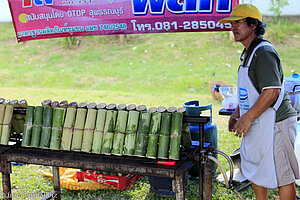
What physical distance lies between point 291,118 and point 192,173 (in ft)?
6.35

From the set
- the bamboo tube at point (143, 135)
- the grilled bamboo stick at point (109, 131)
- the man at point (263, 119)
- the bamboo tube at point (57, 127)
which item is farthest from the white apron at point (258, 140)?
the bamboo tube at point (57, 127)

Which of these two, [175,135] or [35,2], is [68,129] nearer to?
[175,135]

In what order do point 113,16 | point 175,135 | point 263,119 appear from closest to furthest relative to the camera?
point 263,119 → point 175,135 → point 113,16

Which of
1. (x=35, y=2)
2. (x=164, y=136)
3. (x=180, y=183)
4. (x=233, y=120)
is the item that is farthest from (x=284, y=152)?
(x=35, y=2)

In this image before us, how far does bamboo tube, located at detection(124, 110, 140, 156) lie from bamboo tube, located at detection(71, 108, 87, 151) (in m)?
0.43

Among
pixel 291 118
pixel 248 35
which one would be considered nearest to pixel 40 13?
pixel 248 35

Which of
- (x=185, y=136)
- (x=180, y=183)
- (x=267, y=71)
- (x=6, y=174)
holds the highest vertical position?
(x=267, y=71)

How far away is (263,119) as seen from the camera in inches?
99.9

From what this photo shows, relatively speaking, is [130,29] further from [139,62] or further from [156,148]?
[139,62]

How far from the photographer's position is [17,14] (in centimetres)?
388

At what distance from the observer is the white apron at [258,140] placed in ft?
8.30

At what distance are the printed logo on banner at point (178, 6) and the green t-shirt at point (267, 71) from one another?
2.82ft

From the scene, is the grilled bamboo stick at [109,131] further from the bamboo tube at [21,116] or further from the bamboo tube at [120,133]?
the bamboo tube at [21,116]

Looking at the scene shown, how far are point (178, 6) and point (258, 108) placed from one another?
57.6 inches
